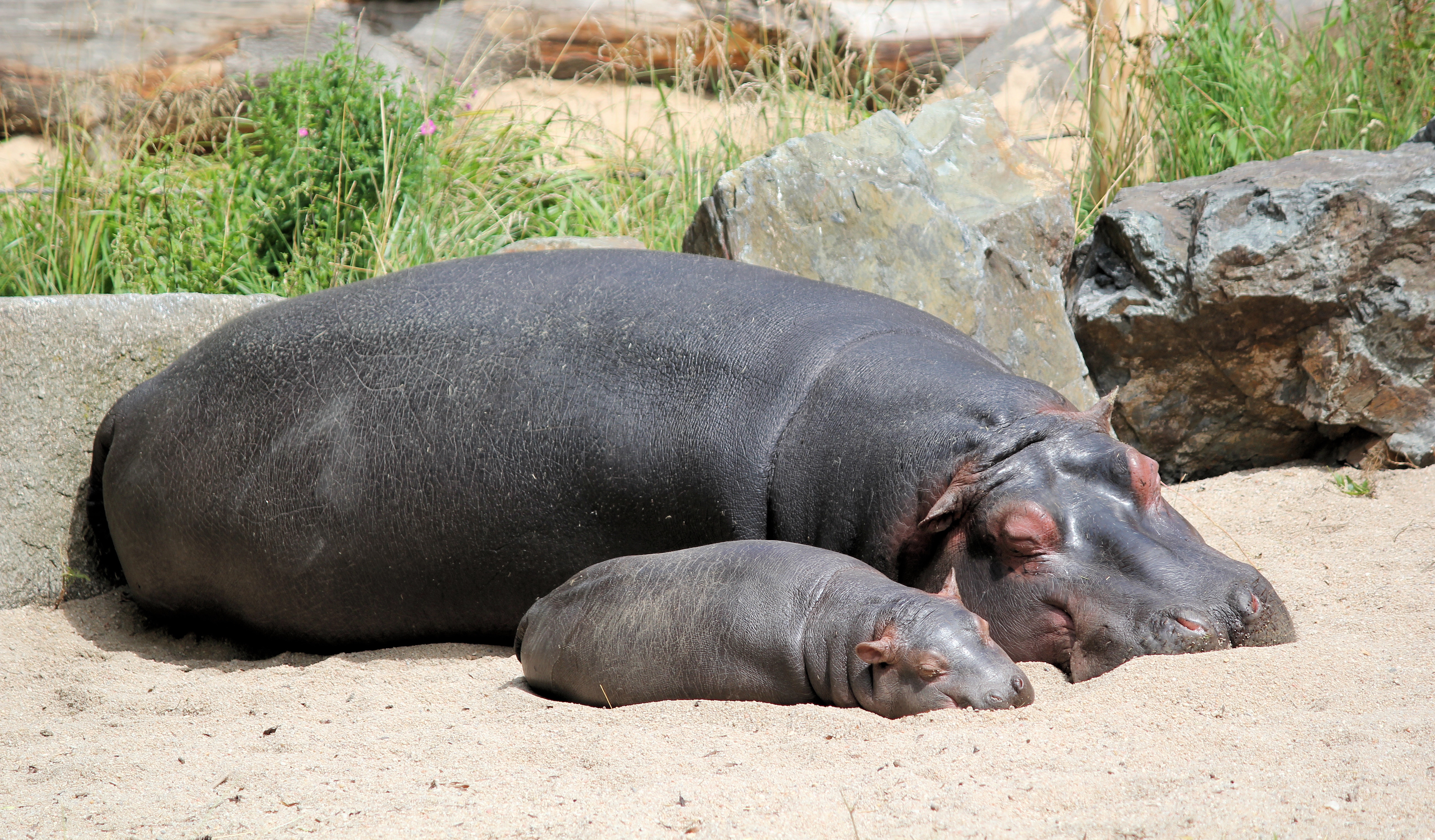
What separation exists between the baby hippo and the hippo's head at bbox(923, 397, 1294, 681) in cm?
17

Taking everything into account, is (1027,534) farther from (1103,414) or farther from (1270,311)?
(1270,311)

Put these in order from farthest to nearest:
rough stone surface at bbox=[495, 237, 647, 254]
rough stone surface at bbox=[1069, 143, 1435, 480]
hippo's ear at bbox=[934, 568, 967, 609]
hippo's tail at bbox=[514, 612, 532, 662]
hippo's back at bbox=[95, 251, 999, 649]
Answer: rough stone surface at bbox=[495, 237, 647, 254] < rough stone surface at bbox=[1069, 143, 1435, 480] < hippo's back at bbox=[95, 251, 999, 649] < hippo's tail at bbox=[514, 612, 532, 662] < hippo's ear at bbox=[934, 568, 967, 609]

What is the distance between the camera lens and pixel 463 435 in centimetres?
344

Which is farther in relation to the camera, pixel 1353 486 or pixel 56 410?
pixel 1353 486

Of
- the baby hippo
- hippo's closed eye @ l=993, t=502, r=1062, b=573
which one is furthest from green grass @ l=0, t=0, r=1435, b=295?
hippo's closed eye @ l=993, t=502, r=1062, b=573

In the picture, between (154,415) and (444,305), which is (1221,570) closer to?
(444,305)

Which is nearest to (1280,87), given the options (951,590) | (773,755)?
(951,590)

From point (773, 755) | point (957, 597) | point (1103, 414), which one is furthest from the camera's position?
point (1103, 414)

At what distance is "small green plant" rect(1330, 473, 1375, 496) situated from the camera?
424cm

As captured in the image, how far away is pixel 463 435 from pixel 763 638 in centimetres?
119

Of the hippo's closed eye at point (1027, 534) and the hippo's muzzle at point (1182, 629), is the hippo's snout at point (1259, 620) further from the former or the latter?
the hippo's closed eye at point (1027, 534)

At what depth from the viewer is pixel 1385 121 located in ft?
19.4

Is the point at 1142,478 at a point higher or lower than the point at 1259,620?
higher

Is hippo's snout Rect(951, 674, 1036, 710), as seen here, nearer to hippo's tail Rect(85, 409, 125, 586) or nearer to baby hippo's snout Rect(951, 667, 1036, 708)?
baby hippo's snout Rect(951, 667, 1036, 708)
